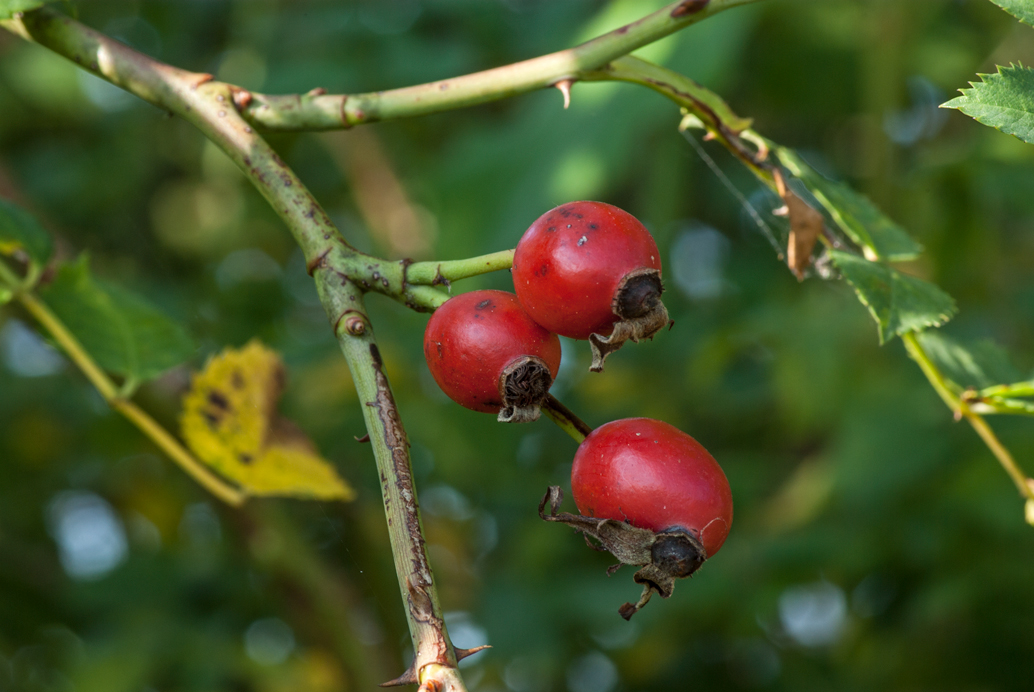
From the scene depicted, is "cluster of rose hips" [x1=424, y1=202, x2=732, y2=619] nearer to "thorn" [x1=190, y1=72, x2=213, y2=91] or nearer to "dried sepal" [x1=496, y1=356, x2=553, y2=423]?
"dried sepal" [x1=496, y1=356, x2=553, y2=423]

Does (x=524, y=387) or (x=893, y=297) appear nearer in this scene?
(x=524, y=387)

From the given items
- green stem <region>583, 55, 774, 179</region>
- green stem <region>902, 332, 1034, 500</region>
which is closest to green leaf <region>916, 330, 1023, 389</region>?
green stem <region>902, 332, 1034, 500</region>

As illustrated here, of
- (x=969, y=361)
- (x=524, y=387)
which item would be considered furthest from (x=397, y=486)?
(x=969, y=361)

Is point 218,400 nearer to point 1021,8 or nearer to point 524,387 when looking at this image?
point 524,387

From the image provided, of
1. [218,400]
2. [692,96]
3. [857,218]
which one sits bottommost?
[857,218]

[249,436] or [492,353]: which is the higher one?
[249,436]

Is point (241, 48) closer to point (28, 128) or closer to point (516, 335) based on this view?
point (28, 128)

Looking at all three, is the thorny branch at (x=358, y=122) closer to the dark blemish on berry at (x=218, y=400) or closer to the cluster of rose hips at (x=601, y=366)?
the cluster of rose hips at (x=601, y=366)
